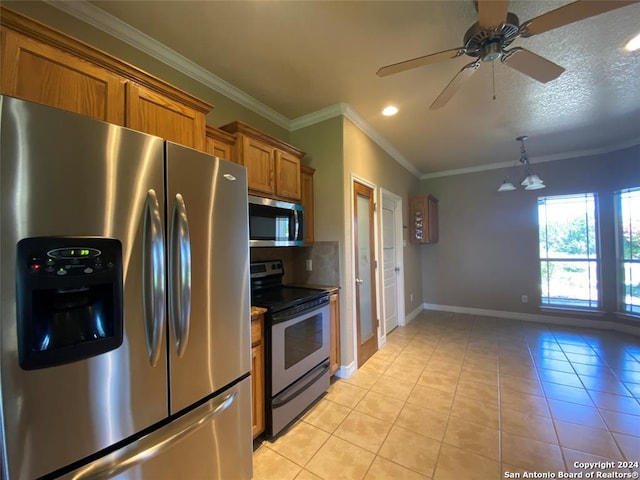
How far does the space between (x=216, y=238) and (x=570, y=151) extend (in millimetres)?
5575

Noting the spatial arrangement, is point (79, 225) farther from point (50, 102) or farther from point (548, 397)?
point (548, 397)

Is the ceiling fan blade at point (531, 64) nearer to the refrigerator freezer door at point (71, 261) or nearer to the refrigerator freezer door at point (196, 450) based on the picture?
the refrigerator freezer door at point (71, 261)

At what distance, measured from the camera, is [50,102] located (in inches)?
44.3

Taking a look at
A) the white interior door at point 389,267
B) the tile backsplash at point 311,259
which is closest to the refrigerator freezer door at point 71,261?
the tile backsplash at point 311,259

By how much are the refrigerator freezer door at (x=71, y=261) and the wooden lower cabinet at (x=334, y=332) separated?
1645mm

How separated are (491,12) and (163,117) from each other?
6.00ft

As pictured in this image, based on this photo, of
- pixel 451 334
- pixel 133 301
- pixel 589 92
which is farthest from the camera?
pixel 451 334

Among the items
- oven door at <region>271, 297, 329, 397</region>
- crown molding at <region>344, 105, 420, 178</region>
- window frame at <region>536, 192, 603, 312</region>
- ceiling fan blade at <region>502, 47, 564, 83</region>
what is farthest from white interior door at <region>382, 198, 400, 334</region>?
window frame at <region>536, 192, 603, 312</region>

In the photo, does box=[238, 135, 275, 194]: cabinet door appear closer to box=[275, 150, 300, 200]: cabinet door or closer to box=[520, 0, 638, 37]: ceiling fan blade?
box=[275, 150, 300, 200]: cabinet door

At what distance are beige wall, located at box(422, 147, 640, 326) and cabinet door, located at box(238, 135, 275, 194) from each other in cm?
415

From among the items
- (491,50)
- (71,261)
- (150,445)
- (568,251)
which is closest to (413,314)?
(568,251)

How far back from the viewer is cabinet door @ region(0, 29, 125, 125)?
3.37 feet

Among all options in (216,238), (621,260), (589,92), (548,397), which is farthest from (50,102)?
(621,260)

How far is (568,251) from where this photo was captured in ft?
14.1
